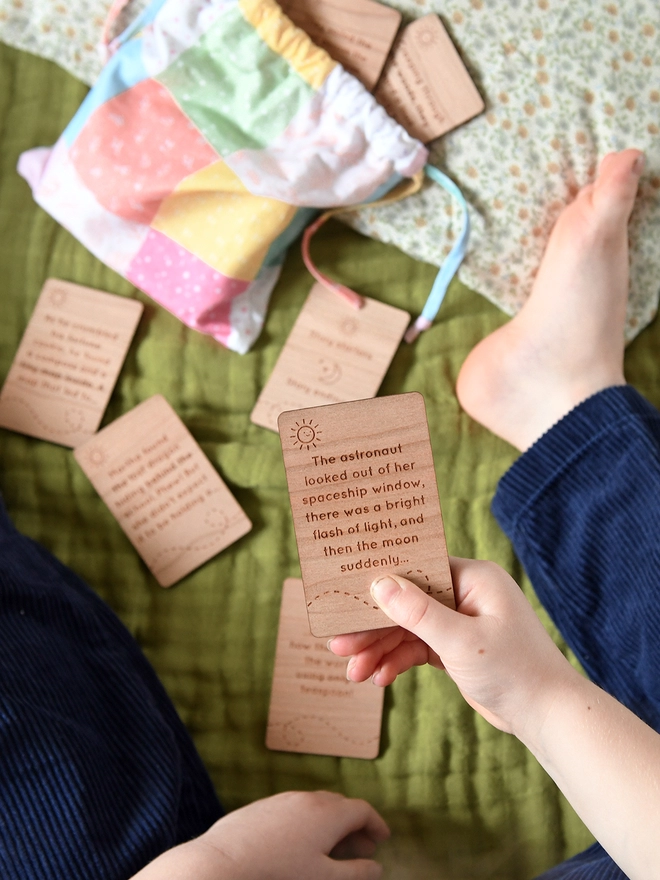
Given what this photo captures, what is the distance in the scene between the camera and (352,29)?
39.8 inches

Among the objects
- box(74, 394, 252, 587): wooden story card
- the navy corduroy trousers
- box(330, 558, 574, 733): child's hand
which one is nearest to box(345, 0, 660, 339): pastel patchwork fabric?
the navy corduroy trousers

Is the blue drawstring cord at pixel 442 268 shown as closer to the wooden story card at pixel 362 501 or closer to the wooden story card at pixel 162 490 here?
the wooden story card at pixel 162 490

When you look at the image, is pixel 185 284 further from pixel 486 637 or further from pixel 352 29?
pixel 486 637

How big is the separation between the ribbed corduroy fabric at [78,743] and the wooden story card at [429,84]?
2.34ft

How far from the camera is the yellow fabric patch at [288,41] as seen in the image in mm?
961

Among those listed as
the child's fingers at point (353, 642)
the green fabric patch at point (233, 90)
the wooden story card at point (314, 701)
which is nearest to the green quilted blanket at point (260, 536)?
the wooden story card at point (314, 701)

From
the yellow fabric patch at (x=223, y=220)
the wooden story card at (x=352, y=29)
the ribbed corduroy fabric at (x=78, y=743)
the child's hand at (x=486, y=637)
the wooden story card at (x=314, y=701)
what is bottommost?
the wooden story card at (x=314, y=701)

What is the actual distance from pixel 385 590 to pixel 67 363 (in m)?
0.62

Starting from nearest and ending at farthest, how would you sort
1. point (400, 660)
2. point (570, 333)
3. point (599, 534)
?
point (400, 660) < point (599, 534) < point (570, 333)

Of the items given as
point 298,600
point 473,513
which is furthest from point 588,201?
point 298,600

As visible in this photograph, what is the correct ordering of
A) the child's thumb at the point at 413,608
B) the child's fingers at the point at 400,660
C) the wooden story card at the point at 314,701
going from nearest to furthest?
the child's thumb at the point at 413,608, the child's fingers at the point at 400,660, the wooden story card at the point at 314,701

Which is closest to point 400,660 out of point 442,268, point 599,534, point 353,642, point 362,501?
point 353,642

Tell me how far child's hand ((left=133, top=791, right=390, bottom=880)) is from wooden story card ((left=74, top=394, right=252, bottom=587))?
0.31m

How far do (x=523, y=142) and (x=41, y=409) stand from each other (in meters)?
0.71
